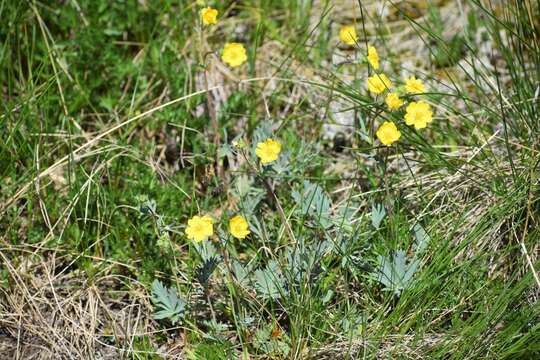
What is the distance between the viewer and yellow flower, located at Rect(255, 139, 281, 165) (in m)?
2.60

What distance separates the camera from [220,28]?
11.9 ft

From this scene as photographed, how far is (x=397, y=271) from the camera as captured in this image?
8.12 ft

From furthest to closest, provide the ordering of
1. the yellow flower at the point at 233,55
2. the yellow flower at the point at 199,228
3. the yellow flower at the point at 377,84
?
the yellow flower at the point at 233,55 < the yellow flower at the point at 377,84 < the yellow flower at the point at 199,228

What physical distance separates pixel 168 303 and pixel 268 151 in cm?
61

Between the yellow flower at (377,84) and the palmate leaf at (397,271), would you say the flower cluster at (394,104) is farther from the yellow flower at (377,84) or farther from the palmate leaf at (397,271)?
the palmate leaf at (397,271)

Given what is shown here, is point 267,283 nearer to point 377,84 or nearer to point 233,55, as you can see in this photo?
point 377,84

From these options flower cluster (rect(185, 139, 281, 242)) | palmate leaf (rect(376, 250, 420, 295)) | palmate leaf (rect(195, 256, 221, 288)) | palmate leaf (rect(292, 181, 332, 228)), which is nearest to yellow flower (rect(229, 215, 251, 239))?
flower cluster (rect(185, 139, 281, 242))

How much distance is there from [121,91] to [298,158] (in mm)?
913

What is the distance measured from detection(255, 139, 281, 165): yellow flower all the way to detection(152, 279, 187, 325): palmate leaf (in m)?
0.55

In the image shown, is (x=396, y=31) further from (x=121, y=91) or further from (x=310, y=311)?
(x=310, y=311)

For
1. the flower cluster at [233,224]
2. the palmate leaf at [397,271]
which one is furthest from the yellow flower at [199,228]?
the palmate leaf at [397,271]

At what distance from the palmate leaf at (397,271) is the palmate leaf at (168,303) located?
0.65 m

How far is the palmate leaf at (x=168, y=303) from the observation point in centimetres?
249

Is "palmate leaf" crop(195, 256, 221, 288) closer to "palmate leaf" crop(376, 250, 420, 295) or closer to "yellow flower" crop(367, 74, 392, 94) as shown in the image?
"palmate leaf" crop(376, 250, 420, 295)
